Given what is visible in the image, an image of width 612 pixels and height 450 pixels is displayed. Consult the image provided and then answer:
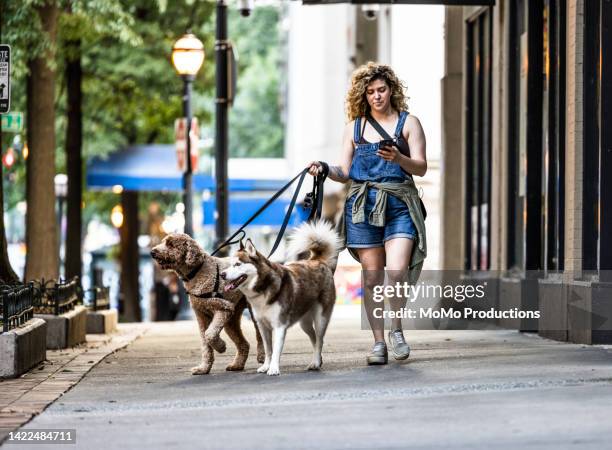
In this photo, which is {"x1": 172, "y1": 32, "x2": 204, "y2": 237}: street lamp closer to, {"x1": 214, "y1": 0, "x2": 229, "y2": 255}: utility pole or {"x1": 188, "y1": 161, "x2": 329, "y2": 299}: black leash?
{"x1": 214, "y1": 0, "x2": 229, "y2": 255}: utility pole

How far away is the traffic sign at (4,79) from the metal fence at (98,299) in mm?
6624

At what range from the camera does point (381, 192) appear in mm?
10758

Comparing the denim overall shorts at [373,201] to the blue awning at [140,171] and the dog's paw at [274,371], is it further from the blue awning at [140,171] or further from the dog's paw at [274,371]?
the blue awning at [140,171]

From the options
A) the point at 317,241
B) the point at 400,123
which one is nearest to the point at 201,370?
the point at 317,241

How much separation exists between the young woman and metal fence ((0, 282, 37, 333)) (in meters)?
2.60

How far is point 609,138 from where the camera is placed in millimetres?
12773

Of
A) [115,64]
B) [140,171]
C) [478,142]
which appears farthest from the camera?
[140,171]

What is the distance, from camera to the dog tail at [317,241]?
1061 centimetres

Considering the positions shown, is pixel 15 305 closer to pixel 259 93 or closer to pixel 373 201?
pixel 373 201

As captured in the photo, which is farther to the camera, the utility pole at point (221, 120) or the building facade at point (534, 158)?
the utility pole at point (221, 120)

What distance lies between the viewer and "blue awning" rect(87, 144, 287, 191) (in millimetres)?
30469

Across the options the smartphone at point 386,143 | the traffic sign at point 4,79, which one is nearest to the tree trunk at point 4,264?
the traffic sign at point 4,79

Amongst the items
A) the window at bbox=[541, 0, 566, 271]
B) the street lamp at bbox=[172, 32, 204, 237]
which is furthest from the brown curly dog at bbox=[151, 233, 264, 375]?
the street lamp at bbox=[172, 32, 204, 237]

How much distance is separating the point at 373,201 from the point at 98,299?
28.9ft
